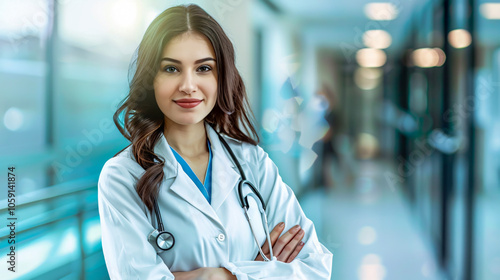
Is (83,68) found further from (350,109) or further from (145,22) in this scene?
(350,109)

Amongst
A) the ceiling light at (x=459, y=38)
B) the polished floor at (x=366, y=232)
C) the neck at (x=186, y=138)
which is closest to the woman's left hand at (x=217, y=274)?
the neck at (x=186, y=138)

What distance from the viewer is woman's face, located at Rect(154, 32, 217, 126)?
3.32 feet

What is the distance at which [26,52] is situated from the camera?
1.18 m

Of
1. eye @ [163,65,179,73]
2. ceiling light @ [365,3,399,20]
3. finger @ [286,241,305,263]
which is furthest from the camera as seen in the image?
ceiling light @ [365,3,399,20]

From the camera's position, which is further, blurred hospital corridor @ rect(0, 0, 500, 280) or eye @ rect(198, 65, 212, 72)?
blurred hospital corridor @ rect(0, 0, 500, 280)

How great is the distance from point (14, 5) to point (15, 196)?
0.54 metres

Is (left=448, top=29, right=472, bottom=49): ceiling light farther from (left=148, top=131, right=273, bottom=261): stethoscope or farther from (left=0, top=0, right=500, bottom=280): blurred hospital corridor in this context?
(left=148, top=131, right=273, bottom=261): stethoscope

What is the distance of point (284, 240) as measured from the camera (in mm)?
1144

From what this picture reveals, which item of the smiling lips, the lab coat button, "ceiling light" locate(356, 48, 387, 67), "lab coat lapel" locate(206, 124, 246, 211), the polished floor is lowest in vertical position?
the polished floor

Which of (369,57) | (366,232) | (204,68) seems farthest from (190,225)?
(366,232)

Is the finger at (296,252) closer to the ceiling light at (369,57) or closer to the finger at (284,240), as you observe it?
the finger at (284,240)

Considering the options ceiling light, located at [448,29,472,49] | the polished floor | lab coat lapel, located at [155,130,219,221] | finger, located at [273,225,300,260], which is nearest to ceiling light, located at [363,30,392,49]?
ceiling light, located at [448,29,472,49]

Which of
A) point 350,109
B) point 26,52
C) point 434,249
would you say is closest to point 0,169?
point 26,52

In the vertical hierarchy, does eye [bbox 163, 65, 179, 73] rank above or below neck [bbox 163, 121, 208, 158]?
above
